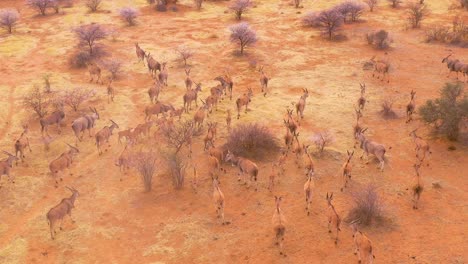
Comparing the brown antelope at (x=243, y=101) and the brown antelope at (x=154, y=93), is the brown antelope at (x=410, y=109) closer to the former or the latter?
the brown antelope at (x=243, y=101)

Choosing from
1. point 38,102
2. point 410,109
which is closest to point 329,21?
point 410,109

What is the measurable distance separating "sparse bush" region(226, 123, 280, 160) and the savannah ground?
0.67m

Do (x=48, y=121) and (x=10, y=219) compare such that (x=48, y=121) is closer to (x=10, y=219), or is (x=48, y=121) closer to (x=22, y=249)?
(x=10, y=219)

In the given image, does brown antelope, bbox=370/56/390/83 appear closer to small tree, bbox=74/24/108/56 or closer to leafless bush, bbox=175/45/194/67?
leafless bush, bbox=175/45/194/67

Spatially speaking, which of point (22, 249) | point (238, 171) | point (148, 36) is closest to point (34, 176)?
point (22, 249)

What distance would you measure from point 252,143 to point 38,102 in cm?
1040

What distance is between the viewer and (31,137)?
61.5 ft

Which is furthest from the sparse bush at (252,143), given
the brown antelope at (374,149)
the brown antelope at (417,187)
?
the brown antelope at (417,187)

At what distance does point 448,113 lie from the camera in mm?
17531

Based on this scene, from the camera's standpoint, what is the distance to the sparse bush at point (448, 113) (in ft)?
56.9

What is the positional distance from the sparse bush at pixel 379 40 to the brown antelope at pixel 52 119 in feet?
64.2

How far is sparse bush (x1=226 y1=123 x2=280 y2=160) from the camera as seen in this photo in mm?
16906

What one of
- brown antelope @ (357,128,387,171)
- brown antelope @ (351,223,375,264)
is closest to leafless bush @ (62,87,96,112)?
brown antelope @ (357,128,387,171)

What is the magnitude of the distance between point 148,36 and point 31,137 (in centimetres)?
1597
